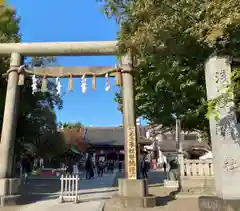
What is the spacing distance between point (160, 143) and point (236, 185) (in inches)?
1518

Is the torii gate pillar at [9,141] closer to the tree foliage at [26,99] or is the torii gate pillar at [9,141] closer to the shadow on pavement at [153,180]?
the tree foliage at [26,99]

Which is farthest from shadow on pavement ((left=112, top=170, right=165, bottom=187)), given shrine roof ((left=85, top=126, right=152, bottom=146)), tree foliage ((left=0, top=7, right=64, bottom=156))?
shrine roof ((left=85, top=126, right=152, bottom=146))

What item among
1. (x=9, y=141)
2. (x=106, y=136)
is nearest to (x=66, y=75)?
(x=9, y=141)

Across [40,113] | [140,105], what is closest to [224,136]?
[140,105]

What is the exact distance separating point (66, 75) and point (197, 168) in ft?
24.3

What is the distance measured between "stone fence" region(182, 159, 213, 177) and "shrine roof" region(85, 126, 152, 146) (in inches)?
1023

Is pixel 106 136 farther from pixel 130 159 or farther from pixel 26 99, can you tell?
pixel 130 159

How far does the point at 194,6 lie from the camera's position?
267 inches

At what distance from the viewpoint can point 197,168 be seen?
45.6 ft

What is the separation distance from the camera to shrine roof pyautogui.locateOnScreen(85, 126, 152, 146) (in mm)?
42844

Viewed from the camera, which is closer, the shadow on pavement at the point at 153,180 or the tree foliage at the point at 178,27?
the tree foliage at the point at 178,27

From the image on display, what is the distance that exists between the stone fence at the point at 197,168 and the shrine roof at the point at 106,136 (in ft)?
85.2

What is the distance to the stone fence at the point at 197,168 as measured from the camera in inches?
543

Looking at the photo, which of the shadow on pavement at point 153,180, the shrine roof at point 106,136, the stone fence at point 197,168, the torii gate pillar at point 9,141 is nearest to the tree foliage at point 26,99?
the torii gate pillar at point 9,141
